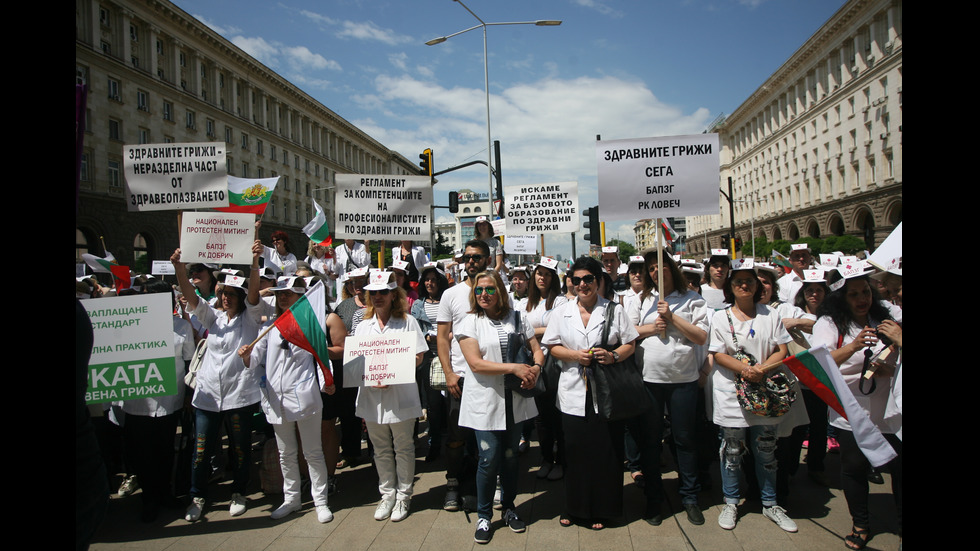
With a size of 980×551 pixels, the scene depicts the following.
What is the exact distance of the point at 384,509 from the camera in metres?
4.58

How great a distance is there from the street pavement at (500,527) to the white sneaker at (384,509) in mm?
68

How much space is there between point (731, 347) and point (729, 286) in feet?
1.70

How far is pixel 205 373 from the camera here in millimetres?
4781

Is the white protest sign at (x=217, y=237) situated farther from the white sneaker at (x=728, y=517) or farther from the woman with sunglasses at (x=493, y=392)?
the white sneaker at (x=728, y=517)

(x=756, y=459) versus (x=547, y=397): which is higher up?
(x=547, y=397)

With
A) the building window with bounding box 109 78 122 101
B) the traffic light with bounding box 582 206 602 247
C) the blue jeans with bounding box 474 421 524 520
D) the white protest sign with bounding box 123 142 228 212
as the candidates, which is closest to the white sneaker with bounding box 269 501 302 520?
the blue jeans with bounding box 474 421 524 520

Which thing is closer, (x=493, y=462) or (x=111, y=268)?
(x=493, y=462)

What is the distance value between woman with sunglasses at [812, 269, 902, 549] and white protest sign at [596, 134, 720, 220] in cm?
140

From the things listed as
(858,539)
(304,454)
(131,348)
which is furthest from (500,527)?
(131,348)

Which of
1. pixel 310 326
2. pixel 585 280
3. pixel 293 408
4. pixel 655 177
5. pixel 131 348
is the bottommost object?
pixel 293 408

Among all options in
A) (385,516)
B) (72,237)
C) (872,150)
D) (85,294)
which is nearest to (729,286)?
(385,516)

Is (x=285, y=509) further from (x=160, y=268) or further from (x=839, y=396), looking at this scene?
(x=160, y=268)

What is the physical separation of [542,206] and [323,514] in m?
→ 5.72

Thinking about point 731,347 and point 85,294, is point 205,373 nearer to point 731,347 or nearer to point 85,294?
point 85,294
